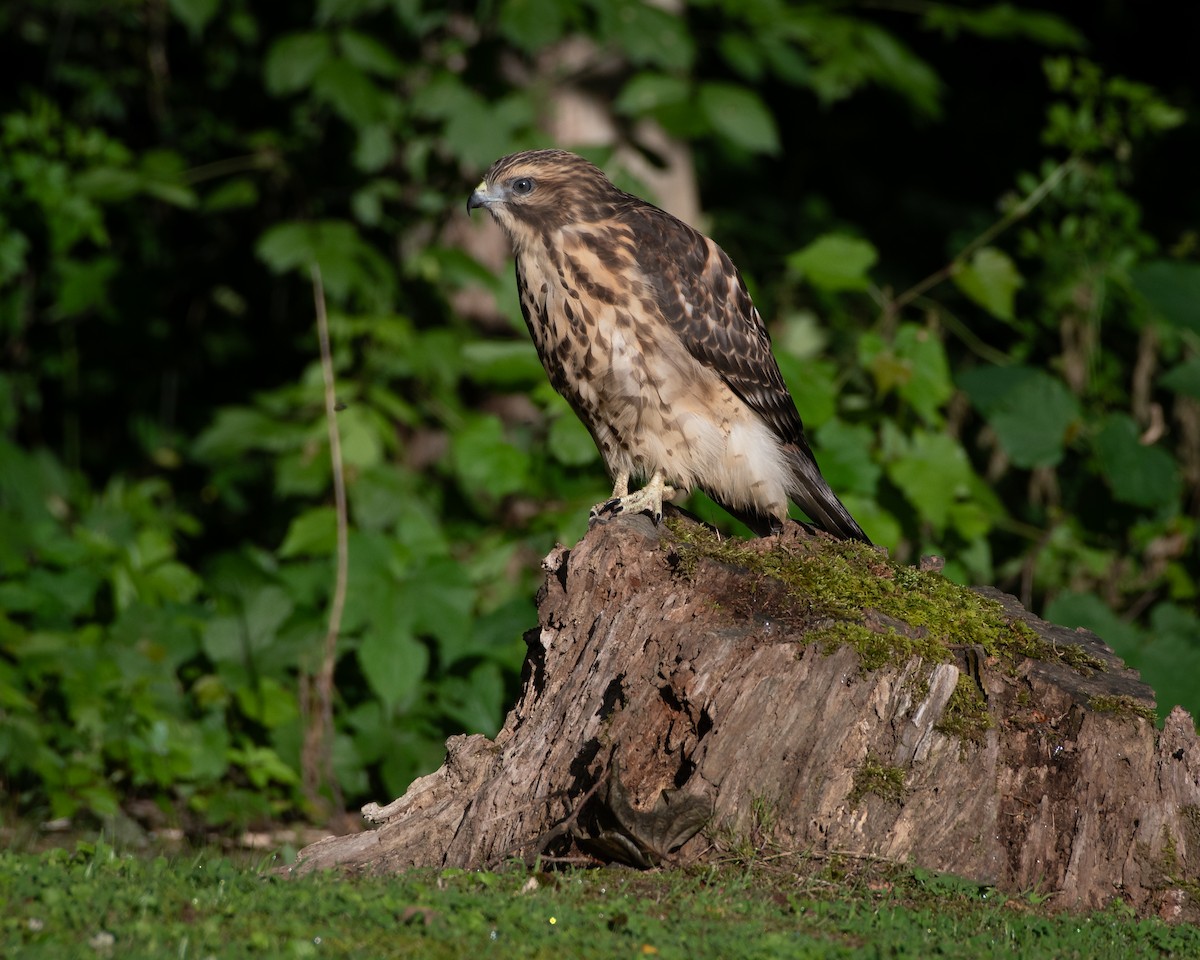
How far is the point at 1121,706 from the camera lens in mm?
3092

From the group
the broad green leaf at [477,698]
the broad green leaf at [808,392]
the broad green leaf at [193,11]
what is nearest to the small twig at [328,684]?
the broad green leaf at [477,698]

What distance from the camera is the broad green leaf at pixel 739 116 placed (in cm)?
605

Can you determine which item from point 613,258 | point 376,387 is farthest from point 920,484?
point 376,387

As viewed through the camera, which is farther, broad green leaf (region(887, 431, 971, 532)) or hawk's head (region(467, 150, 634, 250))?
broad green leaf (region(887, 431, 971, 532))

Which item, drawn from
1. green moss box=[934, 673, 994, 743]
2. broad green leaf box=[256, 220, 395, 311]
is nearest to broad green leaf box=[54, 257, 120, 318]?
broad green leaf box=[256, 220, 395, 311]

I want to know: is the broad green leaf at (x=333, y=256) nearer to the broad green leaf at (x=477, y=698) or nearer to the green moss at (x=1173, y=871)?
the broad green leaf at (x=477, y=698)

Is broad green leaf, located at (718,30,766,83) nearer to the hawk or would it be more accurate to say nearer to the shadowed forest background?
the shadowed forest background

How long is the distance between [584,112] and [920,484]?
265 centimetres

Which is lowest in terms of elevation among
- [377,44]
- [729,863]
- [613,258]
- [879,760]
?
[729,863]

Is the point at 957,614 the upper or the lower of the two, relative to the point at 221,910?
upper

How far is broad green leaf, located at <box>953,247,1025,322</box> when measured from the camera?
586 cm

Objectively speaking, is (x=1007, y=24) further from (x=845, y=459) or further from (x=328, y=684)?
(x=328, y=684)

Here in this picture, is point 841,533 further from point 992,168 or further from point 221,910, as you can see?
point 992,168

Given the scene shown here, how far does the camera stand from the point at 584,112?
22.3 feet
